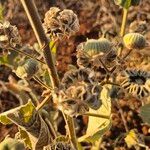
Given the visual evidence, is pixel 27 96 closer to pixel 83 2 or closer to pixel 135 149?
pixel 135 149

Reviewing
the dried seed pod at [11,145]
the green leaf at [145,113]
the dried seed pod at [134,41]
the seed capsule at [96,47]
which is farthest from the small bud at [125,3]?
the dried seed pod at [11,145]

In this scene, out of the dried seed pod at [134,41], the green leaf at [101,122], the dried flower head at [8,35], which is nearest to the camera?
the dried flower head at [8,35]

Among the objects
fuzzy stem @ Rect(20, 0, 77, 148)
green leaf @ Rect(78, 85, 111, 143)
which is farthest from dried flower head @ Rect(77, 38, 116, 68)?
green leaf @ Rect(78, 85, 111, 143)

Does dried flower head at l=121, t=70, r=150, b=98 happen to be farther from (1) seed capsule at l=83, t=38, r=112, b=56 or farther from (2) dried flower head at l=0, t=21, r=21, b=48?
(2) dried flower head at l=0, t=21, r=21, b=48

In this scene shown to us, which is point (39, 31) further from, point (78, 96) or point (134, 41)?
point (134, 41)

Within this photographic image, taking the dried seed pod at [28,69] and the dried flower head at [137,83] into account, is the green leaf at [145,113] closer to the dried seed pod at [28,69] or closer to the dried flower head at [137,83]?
the dried flower head at [137,83]

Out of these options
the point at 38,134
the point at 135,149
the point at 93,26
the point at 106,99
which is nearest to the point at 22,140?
the point at 38,134
